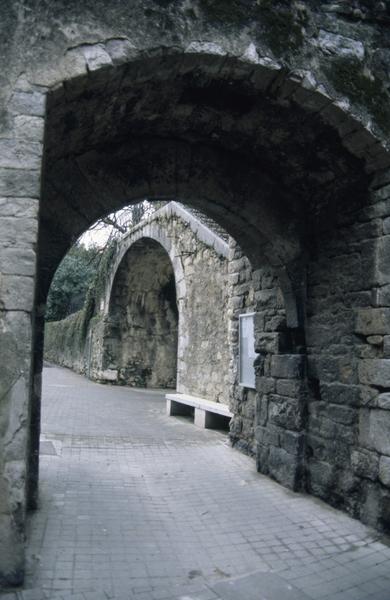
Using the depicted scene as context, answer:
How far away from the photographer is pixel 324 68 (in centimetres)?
329

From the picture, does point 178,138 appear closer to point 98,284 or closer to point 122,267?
point 122,267

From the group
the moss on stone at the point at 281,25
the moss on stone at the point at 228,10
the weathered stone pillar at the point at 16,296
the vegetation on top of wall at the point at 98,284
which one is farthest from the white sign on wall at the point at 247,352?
the vegetation on top of wall at the point at 98,284

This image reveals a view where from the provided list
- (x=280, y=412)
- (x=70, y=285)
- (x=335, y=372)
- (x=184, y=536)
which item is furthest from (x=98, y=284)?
(x=184, y=536)

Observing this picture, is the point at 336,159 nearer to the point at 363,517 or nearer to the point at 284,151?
the point at 284,151

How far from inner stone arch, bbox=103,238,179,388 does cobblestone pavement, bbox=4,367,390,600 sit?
778cm

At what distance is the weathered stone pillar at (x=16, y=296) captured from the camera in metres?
2.47

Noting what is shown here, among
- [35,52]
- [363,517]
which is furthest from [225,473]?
[35,52]

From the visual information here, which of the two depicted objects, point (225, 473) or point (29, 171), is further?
point (225, 473)

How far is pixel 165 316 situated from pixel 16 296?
11143 mm

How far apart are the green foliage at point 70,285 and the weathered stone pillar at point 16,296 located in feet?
72.2

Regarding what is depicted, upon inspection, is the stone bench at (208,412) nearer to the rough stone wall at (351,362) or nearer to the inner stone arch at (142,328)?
the rough stone wall at (351,362)

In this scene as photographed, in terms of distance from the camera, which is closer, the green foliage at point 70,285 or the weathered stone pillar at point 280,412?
the weathered stone pillar at point 280,412

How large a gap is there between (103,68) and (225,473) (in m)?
3.65

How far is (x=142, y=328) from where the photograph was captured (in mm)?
13703
